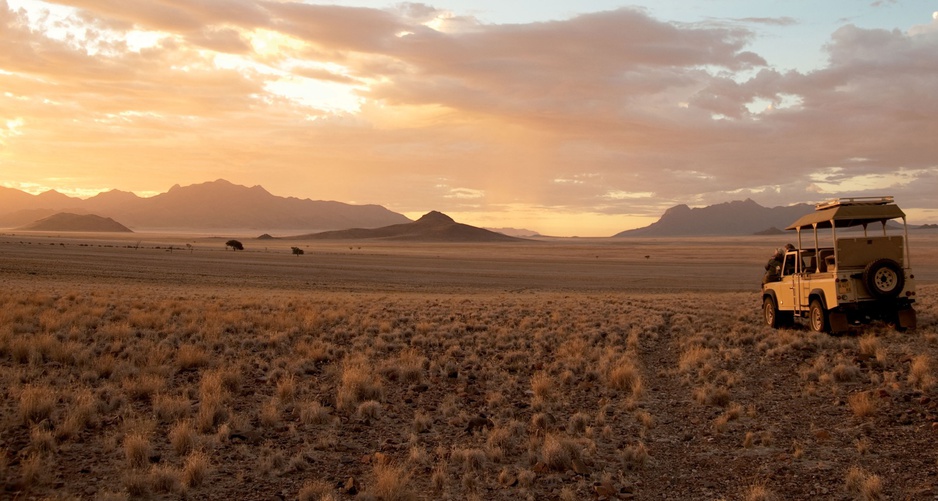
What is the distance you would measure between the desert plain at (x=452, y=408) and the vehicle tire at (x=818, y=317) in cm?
64

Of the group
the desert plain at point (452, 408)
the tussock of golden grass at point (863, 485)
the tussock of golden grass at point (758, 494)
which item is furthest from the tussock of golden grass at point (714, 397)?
the tussock of golden grass at point (758, 494)

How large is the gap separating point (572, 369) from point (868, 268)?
7.58 meters

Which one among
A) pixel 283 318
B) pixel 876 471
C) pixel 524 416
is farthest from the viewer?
pixel 283 318

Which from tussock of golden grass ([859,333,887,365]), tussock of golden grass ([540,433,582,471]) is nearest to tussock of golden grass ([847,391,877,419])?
tussock of golden grass ([859,333,887,365])

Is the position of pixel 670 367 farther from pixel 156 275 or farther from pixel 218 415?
pixel 156 275

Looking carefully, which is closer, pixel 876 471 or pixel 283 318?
pixel 876 471

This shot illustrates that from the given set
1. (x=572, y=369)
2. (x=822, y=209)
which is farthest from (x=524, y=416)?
(x=822, y=209)

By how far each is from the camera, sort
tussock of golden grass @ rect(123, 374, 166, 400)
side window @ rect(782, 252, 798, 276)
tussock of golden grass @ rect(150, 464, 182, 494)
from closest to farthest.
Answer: tussock of golden grass @ rect(150, 464, 182, 494)
tussock of golden grass @ rect(123, 374, 166, 400)
side window @ rect(782, 252, 798, 276)

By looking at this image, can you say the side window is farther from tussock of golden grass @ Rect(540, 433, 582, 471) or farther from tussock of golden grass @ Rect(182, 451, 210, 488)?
tussock of golden grass @ Rect(182, 451, 210, 488)

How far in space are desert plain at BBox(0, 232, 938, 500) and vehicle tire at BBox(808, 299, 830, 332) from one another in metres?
0.64

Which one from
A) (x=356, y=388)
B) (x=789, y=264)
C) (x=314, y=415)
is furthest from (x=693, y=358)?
(x=314, y=415)

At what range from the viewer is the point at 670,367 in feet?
46.1

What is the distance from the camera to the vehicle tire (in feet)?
52.3

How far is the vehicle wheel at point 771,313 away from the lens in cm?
1845
